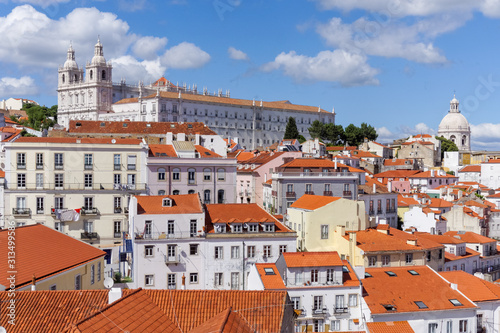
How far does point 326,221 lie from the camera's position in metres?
48.0

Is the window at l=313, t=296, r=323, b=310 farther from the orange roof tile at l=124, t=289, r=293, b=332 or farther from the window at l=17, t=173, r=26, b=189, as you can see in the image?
the window at l=17, t=173, r=26, b=189

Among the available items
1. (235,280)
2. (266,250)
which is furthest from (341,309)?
(235,280)

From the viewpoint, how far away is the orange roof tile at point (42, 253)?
77.7ft

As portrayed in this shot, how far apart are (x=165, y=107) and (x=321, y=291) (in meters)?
129

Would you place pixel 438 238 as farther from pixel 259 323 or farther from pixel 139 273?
pixel 259 323

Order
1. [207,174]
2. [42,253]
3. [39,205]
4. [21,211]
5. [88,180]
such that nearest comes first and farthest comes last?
[42,253] → [21,211] → [39,205] → [88,180] → [207,174]

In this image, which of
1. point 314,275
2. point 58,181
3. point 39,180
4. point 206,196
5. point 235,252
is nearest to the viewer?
point 314,275

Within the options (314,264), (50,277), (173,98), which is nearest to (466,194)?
(314,264)

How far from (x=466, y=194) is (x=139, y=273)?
65.2 meters

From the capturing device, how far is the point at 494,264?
5872 cm

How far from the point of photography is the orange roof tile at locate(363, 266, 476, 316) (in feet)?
116

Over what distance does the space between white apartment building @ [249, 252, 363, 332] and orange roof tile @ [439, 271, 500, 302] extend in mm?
8609

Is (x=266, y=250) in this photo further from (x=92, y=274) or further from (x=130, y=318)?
(x=130, y=318)

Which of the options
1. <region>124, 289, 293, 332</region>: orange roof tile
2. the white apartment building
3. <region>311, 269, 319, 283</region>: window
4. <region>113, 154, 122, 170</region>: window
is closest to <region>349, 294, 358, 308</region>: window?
the white apartment building
